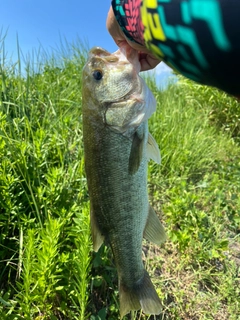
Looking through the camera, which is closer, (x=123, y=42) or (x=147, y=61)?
(x=123, y=42)

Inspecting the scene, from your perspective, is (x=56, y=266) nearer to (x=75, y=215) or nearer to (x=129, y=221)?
(x=75, y=215)

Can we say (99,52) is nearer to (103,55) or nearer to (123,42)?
(103,55)

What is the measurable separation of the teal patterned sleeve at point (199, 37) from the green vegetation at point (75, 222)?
1.31m

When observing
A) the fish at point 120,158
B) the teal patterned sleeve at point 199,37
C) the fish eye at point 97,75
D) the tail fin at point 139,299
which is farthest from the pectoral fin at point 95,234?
the teal patterned sleeve at point 199,37

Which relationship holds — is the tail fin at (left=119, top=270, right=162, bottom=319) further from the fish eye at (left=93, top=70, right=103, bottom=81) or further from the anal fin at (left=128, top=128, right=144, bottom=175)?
the fish eye at (left=93, top=70, right=103, bottom=81)

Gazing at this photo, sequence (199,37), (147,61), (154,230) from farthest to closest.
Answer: (154,230)
(147,61)
(199,37)

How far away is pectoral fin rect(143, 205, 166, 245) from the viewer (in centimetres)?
174

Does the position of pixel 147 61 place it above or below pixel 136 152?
above

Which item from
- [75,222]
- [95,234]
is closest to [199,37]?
[95,234]

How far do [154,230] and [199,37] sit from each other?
1174 millimetres

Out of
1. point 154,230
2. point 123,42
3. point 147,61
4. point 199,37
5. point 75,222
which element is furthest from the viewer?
point 75,222

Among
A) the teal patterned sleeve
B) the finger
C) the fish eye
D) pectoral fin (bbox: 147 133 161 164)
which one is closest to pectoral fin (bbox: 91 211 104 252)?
pectoral fin (bbox: 147 133 161 164)

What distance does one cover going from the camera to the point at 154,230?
174cm

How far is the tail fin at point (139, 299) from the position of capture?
1687 mm
